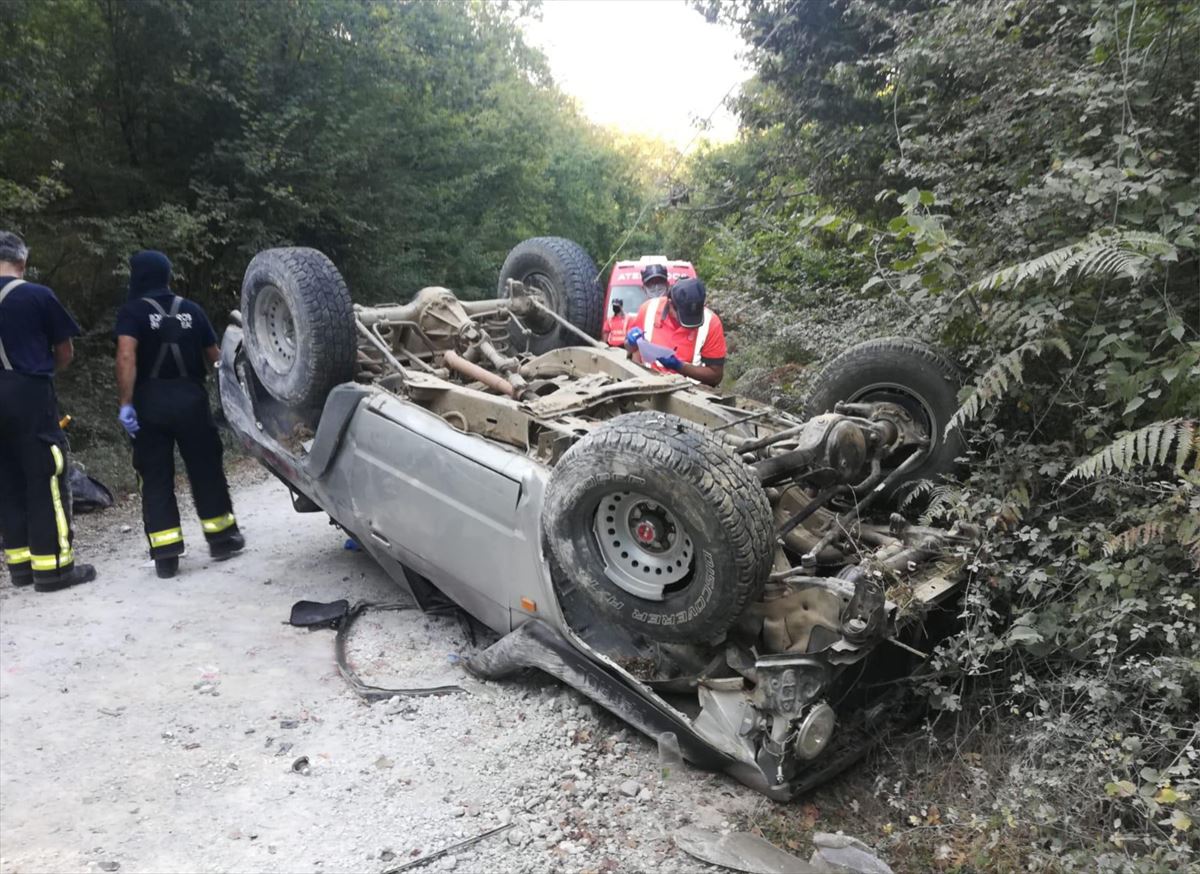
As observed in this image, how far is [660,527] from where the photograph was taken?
117 inches

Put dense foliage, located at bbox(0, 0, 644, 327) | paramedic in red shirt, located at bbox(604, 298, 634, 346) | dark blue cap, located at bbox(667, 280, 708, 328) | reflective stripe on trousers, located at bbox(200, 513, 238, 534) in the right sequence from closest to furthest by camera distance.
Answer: dark blue cap, located at bbox(667, 280, 708, 328), reflective stripe on trousers, located at bbox(200, 513, 238, 534), paramedic in red shirt, located at bbox(604, 298, 634, 346), dense foliage, located at bbox(0, 0, 644, 327)

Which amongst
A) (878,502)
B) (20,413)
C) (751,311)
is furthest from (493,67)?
(878,502)

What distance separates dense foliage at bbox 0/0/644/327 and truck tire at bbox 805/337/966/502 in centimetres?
707

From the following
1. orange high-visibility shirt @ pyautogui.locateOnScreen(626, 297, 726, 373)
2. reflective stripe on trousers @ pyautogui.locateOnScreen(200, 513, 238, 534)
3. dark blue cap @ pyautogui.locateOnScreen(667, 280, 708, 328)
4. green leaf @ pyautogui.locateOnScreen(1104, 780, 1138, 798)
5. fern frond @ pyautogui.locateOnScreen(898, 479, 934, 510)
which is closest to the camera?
green leaf @ pyautogui.locateOnScreen(1104, 780, 1138, 798)

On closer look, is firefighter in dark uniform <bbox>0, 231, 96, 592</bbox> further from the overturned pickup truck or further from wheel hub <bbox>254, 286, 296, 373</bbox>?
wheel hub <bbox>254, 286, 296, 373</bbox>

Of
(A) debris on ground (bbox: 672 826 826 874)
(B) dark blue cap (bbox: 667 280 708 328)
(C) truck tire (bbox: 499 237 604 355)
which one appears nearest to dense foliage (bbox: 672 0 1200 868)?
(A) debris on ground (bbox: 672 826 826 874)

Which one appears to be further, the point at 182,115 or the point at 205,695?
the point at 182,115

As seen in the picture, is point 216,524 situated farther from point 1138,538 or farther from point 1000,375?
point 1138,538

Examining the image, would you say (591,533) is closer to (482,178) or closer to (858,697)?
(858,697)

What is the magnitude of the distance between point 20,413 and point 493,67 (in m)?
12.8

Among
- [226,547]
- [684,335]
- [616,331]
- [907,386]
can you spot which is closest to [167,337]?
[226,547]

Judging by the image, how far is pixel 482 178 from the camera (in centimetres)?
1513

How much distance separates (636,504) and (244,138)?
9171 millimetres

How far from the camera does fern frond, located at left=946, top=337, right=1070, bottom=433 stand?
3.07 meters
